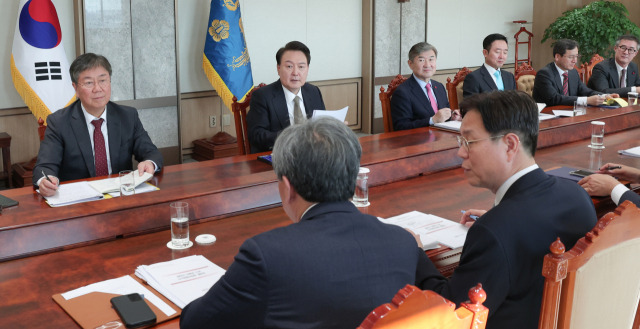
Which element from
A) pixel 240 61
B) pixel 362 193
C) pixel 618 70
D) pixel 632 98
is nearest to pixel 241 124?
pixel 362 193

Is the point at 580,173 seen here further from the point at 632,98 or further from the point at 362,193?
the point at 632,98

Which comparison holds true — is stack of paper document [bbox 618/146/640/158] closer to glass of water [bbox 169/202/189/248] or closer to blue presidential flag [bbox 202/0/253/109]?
glass of water [bbox 169/202/189/248]

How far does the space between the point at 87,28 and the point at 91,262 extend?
4132 mm

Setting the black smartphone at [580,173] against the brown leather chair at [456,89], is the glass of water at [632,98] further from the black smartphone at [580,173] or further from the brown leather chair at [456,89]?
the black smartphone at [580,173]

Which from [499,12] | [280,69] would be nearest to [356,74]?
[499,12]

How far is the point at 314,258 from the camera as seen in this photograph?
1311mm

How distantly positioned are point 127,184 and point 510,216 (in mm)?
1553

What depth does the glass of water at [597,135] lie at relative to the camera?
347 centimetres

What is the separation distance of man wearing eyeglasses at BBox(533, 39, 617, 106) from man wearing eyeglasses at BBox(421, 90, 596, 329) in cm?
394

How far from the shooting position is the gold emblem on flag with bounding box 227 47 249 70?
625cm

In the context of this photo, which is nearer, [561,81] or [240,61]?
[561,81]

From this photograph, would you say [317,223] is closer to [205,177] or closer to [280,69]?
[205,177]

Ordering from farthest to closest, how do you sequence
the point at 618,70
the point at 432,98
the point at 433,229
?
the point at 618,70 → the point at 432,98 → the point at 433,229

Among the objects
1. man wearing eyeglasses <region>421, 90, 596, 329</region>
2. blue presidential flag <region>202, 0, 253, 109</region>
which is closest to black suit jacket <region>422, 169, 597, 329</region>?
man wearing eyeglasses <region>421, 90, 596, 329</region>
